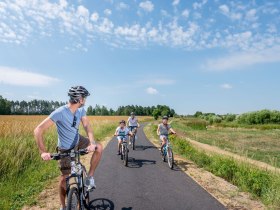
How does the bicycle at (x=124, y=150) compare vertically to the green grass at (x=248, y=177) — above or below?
above

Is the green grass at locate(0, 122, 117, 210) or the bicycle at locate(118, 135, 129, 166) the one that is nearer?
the green grass at locate(0, 122, 117, 210)

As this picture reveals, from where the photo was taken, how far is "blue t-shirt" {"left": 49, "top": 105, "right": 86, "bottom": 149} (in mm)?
4988

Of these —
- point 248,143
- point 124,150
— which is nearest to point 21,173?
point 124,150

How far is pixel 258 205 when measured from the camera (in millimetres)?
7199

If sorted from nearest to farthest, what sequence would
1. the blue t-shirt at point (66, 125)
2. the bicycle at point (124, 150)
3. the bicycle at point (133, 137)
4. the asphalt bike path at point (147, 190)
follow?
the blue t-shirt at point (66, 125), the asphalt bike path at point (147, 190), the bicycle at point (124, 150), the bicycle at point (133, 137)

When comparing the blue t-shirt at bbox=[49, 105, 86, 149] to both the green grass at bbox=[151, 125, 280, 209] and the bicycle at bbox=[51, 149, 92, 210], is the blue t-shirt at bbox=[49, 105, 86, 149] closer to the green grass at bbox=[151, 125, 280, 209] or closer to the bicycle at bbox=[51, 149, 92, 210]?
the bicycle at bbox=[51, 149, 92, 210]

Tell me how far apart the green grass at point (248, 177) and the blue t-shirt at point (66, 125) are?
4573 millimetres

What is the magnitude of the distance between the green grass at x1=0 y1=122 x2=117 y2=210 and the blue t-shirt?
2.37 m

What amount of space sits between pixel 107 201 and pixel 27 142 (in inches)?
234

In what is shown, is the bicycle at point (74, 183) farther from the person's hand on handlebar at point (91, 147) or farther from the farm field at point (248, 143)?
the farm field at point (248, 143)

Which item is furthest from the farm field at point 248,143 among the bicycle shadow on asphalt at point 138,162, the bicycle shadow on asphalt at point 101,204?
the bicycle shadow on asphalt at point 101,204

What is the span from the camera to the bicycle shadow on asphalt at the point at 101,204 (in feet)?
Answer: 21.6

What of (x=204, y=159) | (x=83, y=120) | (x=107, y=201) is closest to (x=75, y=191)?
(x=83, y=120)

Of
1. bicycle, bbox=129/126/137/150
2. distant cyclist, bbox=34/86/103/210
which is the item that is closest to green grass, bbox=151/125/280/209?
distant cyclist, bbox=34/86/103/210
